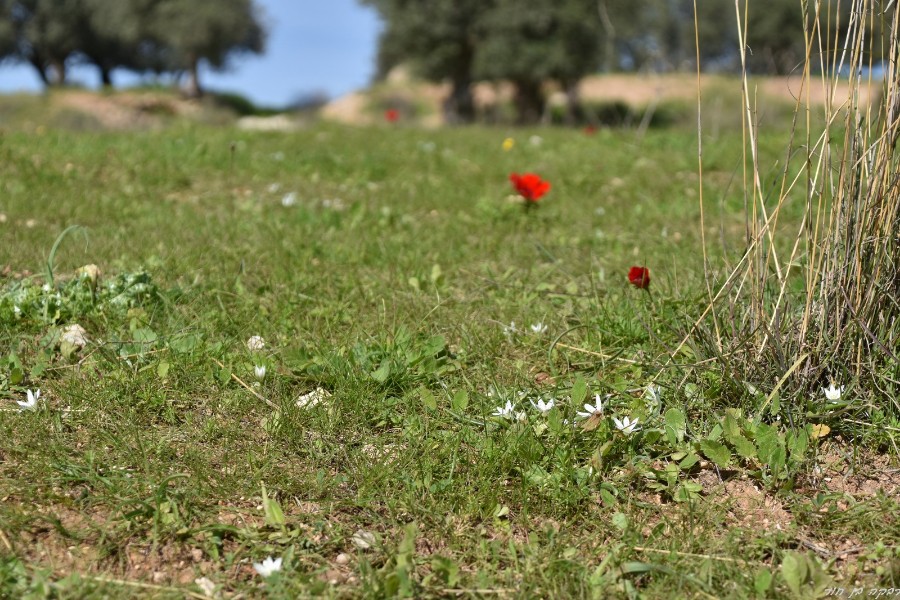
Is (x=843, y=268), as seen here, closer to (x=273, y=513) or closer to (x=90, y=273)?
(x=273, y=513)

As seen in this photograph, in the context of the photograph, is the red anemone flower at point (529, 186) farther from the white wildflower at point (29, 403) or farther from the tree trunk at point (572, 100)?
the tree trunk at point (572, 100)

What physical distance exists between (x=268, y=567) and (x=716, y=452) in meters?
1.35

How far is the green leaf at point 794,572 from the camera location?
2029mm

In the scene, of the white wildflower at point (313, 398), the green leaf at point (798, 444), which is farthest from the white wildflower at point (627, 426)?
the white wildflower at point (313, 398)

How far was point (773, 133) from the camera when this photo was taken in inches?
330

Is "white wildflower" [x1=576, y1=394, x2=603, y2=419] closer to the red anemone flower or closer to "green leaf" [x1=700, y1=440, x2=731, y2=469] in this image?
"green leaf" [x1=700, y1=440, x2=731, y2=469]

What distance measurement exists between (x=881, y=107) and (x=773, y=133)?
244 inches

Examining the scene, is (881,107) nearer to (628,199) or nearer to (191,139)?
(628,199)

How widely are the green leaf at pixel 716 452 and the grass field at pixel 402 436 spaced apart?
0.12ft

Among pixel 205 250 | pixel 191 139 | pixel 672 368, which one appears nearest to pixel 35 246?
pixel 205 250

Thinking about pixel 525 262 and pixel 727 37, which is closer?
pixel 525 262

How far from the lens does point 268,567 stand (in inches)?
81.4

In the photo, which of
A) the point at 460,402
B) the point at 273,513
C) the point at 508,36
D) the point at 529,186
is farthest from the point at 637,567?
the point at 508,36

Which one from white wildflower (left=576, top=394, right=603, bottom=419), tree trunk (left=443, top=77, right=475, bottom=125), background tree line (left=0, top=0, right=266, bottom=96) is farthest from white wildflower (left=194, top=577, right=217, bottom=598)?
background tree line (left=0, top=0, right=266, bottom=96)
